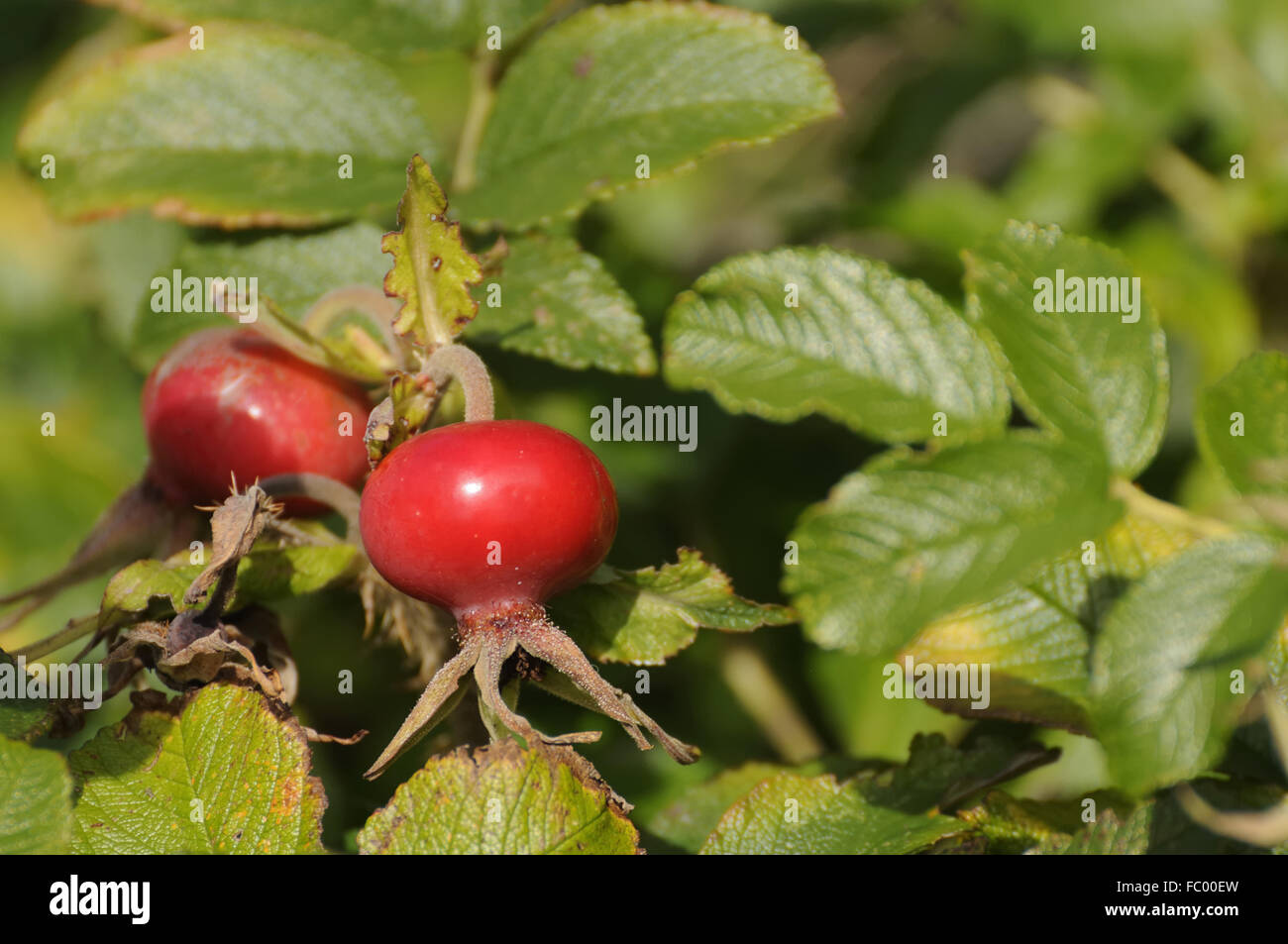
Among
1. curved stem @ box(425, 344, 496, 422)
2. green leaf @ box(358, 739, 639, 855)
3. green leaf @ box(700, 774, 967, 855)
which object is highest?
curved stem @ box(425, 344, 496, 422)

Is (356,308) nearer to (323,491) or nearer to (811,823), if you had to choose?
(323,491)

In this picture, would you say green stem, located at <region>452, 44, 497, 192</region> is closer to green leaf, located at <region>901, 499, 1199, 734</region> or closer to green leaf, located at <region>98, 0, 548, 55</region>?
green leaf, located at <region>98, 0, 548, 55</region>

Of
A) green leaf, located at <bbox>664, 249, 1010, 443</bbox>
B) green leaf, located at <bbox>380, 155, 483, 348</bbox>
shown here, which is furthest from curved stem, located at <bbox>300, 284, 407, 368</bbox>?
green leaf, located at <bbox>664, 249, 1010, 443</bbox>

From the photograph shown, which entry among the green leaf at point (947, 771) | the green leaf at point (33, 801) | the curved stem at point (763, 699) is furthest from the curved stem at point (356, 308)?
the curved stem at point (763, 699)

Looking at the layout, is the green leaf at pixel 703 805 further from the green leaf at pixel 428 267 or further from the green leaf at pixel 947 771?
the green leaf at pixel 428 267

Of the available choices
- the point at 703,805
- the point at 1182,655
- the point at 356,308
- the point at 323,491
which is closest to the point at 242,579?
the point at 323,491
